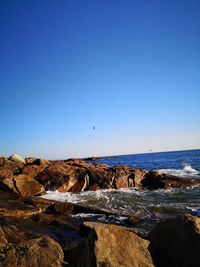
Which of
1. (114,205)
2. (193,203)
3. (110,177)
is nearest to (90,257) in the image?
(114,205)

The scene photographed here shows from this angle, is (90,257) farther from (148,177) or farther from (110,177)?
(148,177)

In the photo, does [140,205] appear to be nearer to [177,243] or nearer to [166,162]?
[177,243]

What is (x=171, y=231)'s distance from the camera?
6211 mm

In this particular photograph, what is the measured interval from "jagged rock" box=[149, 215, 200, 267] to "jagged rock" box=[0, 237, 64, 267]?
222 centimetres

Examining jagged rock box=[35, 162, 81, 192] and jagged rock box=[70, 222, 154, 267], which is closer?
jagged rock box=[70, 222, 154, 267]

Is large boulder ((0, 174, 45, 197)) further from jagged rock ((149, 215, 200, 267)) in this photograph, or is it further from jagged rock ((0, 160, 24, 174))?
jagged rock ((149, 215, 200, 267))

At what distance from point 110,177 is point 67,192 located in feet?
13.4

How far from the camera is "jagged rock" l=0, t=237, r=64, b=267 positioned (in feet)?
16.6

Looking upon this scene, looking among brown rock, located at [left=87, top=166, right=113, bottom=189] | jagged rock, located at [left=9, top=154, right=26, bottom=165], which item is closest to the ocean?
brown rock, located at [left=87, top=166, right=113, bottom=189]

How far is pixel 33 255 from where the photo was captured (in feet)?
17.0

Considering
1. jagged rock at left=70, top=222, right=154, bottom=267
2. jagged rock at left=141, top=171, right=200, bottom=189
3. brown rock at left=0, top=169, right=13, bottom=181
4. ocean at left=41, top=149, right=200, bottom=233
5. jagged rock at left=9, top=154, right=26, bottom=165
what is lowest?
ocean at left=41, top=149, right=200, bottom=233

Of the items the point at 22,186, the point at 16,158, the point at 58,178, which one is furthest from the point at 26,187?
the point at 16,158

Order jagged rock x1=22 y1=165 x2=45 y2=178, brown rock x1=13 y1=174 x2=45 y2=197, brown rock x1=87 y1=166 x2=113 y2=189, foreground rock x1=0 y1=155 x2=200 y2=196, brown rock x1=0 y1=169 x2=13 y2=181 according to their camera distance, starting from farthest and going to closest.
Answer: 1. brown rock x1=87 y1=166 x2=113 y2=189
2. jagged rock x1=22 y1=165 x2=45 y2=178
3. foreground rock x1=0 y1=155 x2=200 y2=196
4. brown rock x1=0 y1=169 x2=13 y2=181
5. brown rock x1=13 y1=174 x2=45 y2=197

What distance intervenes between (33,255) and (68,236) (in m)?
4.51
